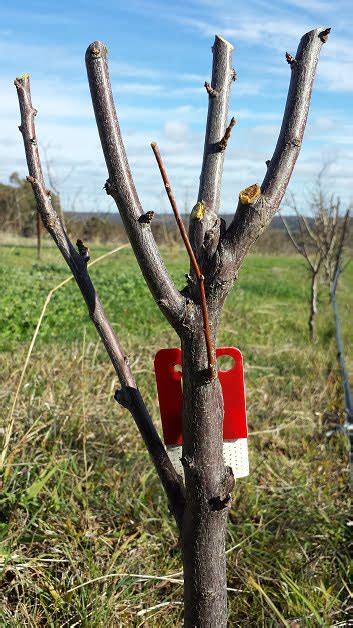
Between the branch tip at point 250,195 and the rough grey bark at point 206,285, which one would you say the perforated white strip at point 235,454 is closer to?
the rough grey bark at point 206,285

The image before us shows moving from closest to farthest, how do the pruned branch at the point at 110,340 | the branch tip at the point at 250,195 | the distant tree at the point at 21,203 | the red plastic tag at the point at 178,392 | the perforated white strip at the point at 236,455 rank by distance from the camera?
the branch tip at the point at 250,195 → the pruned branch at the point at 110,340 → the red plastic tag at the point at 178,392 → the perforated white strip at the point at 236,455 → the distant tree at the point at 21,203

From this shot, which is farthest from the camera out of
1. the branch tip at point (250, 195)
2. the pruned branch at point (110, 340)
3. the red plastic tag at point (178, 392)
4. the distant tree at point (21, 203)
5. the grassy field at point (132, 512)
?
the distant tree at point (21, 203)

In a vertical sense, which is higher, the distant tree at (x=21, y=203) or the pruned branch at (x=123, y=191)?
the distant tree at (x=21, y=203)

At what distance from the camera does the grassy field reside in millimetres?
→ 2529

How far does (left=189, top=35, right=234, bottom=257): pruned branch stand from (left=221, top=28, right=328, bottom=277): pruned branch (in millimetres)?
57

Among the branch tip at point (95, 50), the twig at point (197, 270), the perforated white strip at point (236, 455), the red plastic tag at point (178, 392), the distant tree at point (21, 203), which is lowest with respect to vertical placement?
the perforated white strip at point (236, 455)

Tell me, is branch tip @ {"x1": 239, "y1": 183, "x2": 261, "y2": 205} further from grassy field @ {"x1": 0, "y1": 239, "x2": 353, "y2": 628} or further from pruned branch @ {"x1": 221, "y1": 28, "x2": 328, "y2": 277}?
grassy field @ {"x1": 0, "y1": 239, "x2": 353, "y2": 628}

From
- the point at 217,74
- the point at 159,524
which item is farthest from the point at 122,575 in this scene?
the point at 217,74

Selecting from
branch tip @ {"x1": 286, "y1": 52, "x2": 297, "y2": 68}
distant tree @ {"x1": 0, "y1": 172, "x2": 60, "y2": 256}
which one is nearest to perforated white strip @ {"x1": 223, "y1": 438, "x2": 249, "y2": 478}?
branch tip @ {"x1": 286, "y1": 52, "x2": 297, "y2": 68}

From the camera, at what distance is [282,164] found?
1.73 m

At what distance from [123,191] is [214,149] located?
1.05 feet

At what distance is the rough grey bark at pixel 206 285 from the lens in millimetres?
1671

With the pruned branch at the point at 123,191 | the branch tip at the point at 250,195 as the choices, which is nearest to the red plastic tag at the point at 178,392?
the pruned branch at the point at 123,191

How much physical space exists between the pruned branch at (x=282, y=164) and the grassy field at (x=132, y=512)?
1220mm
